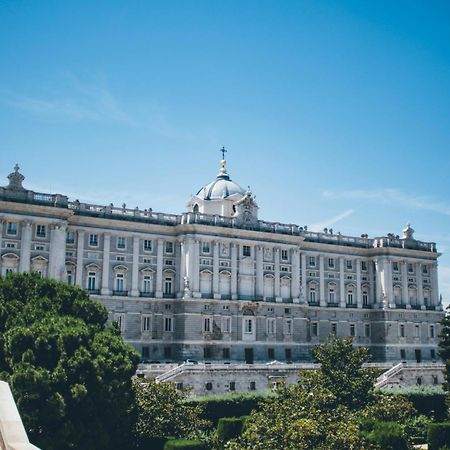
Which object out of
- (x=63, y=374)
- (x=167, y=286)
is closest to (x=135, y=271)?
(x=167, y=286)

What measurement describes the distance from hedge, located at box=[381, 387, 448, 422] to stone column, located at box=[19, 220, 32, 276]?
33578 mm

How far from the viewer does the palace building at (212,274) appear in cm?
5691

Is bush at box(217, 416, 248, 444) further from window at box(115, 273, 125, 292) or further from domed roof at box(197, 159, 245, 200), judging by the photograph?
domed roof at box(197, 159, 245, 200)

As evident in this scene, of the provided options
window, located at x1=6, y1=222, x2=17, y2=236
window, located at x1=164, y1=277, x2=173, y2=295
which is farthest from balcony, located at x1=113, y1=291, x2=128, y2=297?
window, located at x1=6, y1=222, x2=17, y2=236

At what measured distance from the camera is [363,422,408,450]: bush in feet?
97.1

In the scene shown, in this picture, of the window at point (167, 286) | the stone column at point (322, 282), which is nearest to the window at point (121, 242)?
the window at point (167, 286)

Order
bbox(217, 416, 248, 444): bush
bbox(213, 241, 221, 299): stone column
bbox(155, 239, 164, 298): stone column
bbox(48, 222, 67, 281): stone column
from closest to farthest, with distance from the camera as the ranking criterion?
bbox(217, 416, 248, 444): bush < bbox(48, 222, 67, 281): stone column < bbox(155, 239, 164, 298): stone column < bbox(213, 241, 221, 299): stone column

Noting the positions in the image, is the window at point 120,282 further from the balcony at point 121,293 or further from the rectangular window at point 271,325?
the rectangular window at point 271,325

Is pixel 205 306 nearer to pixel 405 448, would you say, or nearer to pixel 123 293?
pixel 123 293

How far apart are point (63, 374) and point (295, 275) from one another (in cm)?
4406

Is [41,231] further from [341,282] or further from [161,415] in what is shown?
[341,282]

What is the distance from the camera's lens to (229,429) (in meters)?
35.1

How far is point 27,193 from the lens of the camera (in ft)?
185

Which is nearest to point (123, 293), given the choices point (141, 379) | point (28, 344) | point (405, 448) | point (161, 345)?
point (161, 345)
